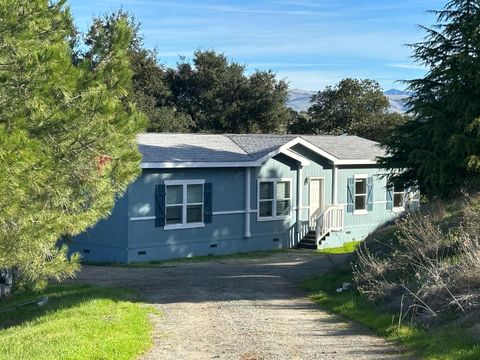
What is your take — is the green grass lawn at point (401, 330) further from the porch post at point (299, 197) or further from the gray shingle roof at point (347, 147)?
the gray shingle roof at point (347, 147)

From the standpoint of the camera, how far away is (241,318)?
38.6 ft

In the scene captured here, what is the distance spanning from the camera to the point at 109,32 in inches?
465

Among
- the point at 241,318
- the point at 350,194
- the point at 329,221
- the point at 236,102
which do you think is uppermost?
the point at 236,102

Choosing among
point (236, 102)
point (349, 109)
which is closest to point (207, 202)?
point (236, 102)

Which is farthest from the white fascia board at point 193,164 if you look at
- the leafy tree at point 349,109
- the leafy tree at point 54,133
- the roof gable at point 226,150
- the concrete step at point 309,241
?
the leafy tree at point 349,109

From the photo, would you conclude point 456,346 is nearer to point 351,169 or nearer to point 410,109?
point 410,109

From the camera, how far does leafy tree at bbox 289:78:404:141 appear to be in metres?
47.1

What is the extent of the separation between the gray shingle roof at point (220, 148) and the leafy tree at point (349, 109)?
14711 millimetres

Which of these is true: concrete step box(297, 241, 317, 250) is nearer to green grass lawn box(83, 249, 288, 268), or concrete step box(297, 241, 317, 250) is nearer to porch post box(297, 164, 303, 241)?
porch post box(297, 164, 303, 241)

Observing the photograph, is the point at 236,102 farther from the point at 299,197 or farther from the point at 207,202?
the point at 207,202

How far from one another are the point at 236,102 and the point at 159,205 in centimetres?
2278

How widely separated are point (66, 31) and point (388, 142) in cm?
1036

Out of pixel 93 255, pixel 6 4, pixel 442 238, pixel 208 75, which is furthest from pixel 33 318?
pixel 208 75

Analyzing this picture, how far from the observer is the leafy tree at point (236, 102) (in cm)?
4519
